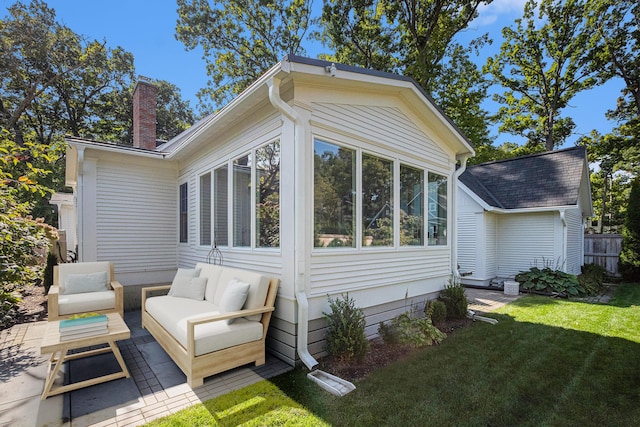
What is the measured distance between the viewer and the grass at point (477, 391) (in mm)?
2758

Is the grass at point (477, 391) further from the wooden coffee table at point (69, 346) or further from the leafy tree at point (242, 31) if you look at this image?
the leafy tree at point (242, 31)

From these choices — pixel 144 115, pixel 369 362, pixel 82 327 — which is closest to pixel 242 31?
pixel 144 115

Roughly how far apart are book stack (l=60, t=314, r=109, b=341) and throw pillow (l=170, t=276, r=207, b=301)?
5.14 ft

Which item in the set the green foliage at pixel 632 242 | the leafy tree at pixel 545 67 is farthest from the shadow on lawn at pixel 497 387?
the leafy tree at pixel 545 67

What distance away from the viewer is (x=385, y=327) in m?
4.64

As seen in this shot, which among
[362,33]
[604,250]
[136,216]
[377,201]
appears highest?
[362,33]

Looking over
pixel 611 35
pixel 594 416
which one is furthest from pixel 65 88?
pixel 611 35

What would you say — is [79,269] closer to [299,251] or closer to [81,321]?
[81,321]

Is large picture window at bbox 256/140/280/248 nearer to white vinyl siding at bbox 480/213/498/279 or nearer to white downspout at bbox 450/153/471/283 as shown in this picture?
white downspout at bbox 450/153/471/283

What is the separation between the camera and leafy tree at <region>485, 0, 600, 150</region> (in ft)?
54.6

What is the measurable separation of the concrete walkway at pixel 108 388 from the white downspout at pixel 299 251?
35 cm

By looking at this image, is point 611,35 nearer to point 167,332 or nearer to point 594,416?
point 594,416

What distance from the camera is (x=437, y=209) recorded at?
641 centimetres

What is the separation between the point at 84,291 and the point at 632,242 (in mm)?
16060
